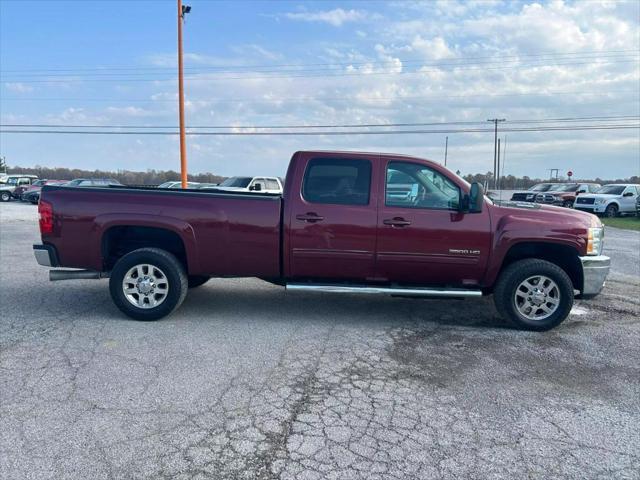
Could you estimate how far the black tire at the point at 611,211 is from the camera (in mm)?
26688

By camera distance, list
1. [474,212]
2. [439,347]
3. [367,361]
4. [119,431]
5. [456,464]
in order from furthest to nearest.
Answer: [474,212] < [439,347] < [367,361] < [119,431] < [456,464]

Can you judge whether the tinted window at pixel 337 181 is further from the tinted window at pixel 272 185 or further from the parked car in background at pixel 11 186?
the parked car in background at pixel 11 186

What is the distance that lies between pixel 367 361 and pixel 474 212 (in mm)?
2104

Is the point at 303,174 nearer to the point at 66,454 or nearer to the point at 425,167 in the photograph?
the point at 425,167

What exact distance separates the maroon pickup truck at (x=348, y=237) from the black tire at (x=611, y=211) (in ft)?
78.4

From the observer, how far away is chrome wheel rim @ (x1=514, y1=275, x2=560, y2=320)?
578 centimetres

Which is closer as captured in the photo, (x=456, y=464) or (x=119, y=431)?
(x=456, y=464)

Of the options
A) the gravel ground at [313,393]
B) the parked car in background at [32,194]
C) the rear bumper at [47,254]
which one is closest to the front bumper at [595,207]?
the gravel ground at [313,393]

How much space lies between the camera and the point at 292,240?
19.0ft

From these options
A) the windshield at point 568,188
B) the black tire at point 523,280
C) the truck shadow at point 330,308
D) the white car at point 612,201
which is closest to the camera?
the black tire at point 523,280

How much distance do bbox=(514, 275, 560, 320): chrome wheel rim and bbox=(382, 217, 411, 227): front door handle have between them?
1470 mm

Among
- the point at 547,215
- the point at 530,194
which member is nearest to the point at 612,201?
the point at 530,194

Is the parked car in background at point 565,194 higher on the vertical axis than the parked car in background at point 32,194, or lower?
higher

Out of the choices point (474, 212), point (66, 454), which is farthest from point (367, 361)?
point (66, 454)
